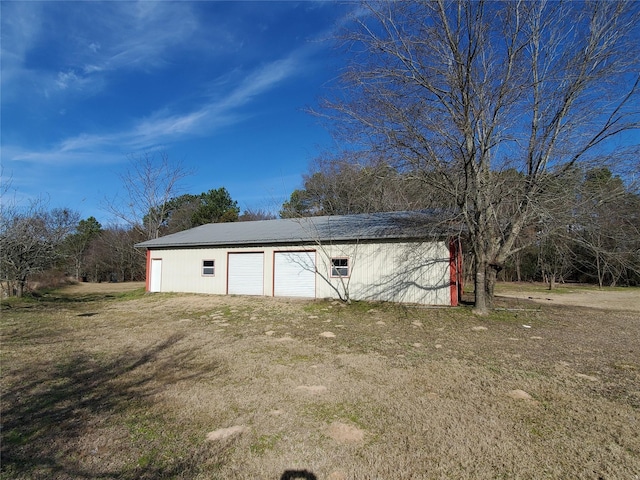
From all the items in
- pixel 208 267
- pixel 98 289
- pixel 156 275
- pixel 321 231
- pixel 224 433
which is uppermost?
pixel 321 231

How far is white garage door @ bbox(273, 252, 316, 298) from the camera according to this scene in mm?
13023

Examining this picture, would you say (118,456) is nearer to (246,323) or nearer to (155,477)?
(155,477)

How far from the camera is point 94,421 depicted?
11.1 ft

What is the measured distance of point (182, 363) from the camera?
17.3ft

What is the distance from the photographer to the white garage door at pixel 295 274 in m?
13.0

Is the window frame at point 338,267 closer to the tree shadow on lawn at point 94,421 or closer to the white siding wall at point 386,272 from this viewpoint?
the white siding wall at point 386,272

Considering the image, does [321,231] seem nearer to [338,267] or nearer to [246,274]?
[338,267]

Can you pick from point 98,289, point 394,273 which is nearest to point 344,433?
point 394,273

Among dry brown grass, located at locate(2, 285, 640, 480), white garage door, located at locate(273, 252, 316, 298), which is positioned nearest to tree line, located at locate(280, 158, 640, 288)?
dry brown grass, located at locate(2, 285, 640, 480)

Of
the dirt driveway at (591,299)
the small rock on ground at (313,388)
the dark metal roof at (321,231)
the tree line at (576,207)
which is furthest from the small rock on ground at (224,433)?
the dirt driveway at (591,299)

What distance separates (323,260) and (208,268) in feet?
18.3

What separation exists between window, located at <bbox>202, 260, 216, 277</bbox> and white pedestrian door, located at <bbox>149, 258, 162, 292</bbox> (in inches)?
107

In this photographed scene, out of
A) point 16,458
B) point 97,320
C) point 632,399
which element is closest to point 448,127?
point 632,399

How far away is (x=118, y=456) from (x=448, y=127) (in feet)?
28.9
